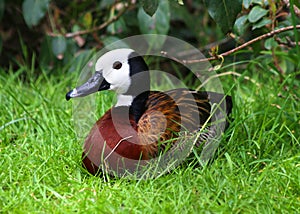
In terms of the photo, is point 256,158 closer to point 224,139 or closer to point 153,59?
point 224,139

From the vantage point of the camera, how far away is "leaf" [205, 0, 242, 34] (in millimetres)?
2031

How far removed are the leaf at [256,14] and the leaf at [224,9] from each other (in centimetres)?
62

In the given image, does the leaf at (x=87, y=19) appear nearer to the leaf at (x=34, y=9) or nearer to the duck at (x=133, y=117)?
the leaf at (x=34, y=9)

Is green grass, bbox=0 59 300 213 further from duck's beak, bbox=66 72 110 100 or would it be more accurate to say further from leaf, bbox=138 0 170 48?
leaf, bbox=138 0 170 48

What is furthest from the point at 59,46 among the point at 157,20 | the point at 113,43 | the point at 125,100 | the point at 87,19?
the point at 125,100

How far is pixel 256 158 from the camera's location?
241 centimetres

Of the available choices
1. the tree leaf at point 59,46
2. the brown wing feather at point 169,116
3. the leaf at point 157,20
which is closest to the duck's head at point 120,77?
the brown wing feather at point 169,116

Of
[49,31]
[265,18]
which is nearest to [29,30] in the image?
[49,31]

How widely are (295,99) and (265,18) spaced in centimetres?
46

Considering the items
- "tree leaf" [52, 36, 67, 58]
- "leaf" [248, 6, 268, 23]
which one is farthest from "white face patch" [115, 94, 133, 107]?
"tree leaf" [52, 36, 67, 58]

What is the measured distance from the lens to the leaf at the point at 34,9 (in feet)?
11.2

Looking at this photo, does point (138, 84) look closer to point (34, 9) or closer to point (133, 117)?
point (133, 117)

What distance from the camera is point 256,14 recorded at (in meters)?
2.67

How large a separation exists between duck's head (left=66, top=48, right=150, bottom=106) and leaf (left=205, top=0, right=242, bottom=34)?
0.53 m
